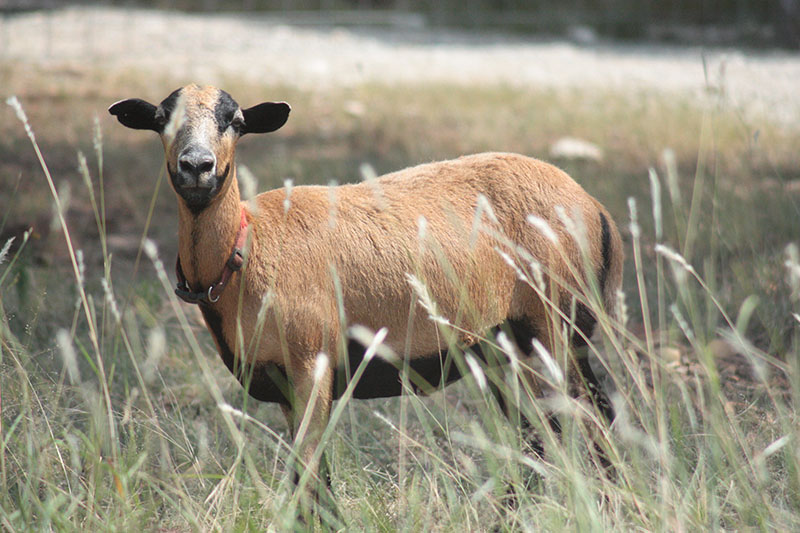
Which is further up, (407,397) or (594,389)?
(594,389)

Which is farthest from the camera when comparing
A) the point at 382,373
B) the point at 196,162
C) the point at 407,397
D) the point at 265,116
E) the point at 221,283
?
the point at 407,397

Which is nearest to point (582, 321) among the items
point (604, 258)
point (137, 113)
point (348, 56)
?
A: point (604, 258)

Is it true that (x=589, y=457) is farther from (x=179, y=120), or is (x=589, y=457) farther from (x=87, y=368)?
(x=87, y=368)

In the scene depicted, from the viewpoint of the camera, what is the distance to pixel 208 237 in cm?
269

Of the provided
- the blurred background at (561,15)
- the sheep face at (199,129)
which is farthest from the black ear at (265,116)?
the blurred background at (561,15)

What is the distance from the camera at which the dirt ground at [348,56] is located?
1030cm

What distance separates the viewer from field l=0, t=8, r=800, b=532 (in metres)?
2.29

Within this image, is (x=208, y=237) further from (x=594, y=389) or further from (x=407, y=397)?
(x=594, y=389)

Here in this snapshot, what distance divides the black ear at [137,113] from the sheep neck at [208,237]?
29cm

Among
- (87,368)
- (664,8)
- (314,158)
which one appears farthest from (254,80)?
(664,8)

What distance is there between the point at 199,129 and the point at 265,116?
1.05ft

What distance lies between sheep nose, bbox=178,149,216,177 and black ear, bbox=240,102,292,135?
30 centimetres

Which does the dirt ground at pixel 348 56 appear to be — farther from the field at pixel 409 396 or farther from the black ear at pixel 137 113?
the black ear at pixel 137 113

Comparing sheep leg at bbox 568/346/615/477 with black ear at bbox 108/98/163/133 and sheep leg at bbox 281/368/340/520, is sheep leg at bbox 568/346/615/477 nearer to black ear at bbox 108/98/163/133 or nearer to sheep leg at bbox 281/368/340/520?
sheep leg at bbox 281/368/340/520
